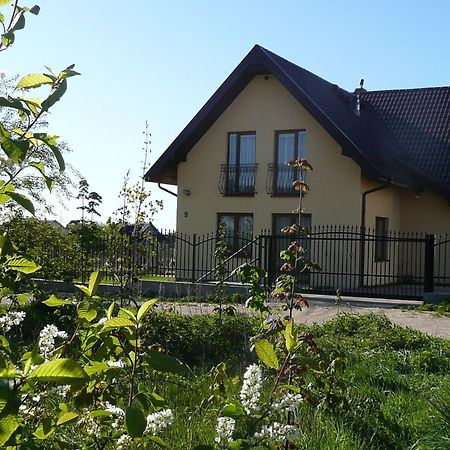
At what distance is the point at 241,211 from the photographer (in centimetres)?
2095

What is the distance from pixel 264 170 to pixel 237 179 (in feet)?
3.17

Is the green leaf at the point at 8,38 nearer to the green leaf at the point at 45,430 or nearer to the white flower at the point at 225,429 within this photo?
the green leaf at the point at 45,430

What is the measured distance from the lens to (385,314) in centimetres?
1262

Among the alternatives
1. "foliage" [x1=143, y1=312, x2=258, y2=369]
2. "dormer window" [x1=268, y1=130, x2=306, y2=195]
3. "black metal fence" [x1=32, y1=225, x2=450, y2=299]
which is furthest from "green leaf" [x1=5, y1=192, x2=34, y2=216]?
"dormer window" [x1=268, y1=130, x2=306, y2=195]

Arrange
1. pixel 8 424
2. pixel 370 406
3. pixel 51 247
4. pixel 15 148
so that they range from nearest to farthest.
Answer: pixel 8 424
pixel 15 148
pixel 370 406
pixel 51 247

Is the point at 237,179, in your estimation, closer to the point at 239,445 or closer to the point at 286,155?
the point at 286,155

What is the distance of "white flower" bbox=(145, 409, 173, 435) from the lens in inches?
72.8

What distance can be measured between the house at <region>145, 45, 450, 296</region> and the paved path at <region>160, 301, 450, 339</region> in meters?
5.87

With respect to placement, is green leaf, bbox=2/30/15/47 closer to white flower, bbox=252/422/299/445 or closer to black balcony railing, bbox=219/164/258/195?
white flower, bbox=252/422/299/445

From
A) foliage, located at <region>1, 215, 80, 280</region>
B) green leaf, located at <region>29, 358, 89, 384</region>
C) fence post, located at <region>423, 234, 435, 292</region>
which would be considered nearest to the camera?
green leaf, located at <region>29, 358, 89, 384</region>

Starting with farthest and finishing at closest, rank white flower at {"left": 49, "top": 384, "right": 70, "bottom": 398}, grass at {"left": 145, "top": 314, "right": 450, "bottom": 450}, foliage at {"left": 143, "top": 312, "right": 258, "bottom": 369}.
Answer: foliage at {"left": 143, "top": 312, "right": 258, "bottom": 369} < grass at {"left": 145, "top": 314, "right": 450, "bottom": 450} < white flower at {"left": 49, "top": 384, "right": 70, "bottom": 398}

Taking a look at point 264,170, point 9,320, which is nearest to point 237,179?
point 264,170

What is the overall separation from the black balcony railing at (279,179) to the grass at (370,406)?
42.9 ft

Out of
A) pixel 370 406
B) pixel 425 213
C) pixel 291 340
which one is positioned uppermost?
pixel 425 213
